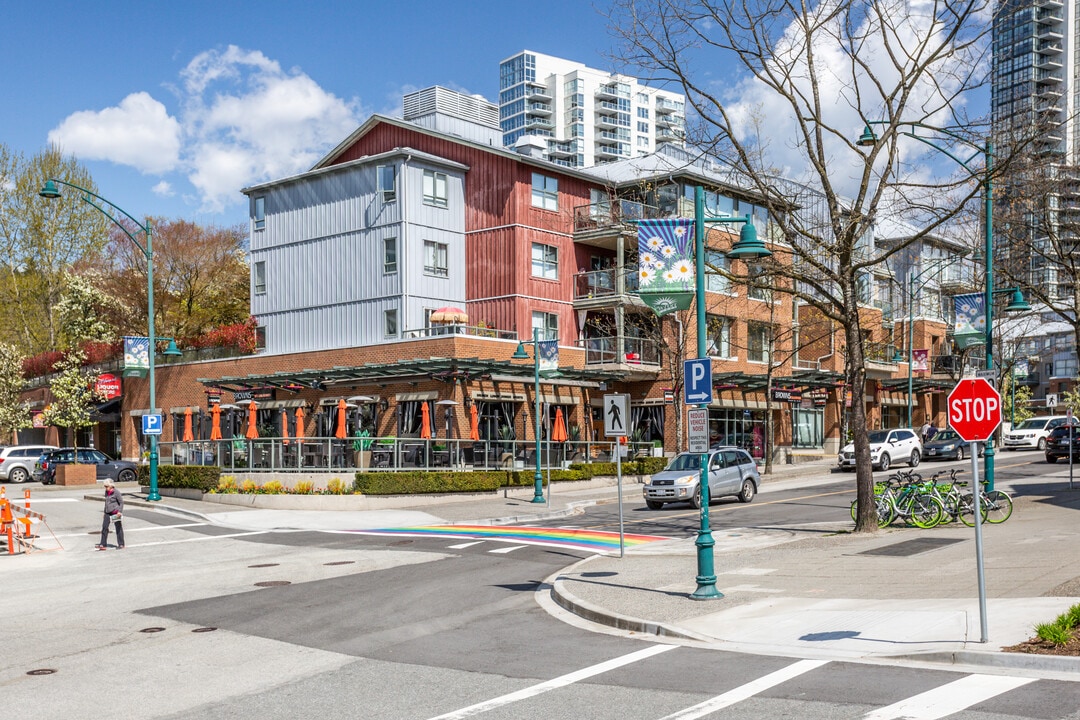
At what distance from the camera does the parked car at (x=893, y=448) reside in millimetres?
43000

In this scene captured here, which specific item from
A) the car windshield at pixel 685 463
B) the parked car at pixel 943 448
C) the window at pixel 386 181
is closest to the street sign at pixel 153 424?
the car windshield at pixel 685 463

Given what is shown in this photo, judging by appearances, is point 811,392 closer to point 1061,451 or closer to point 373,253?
point 1061,451

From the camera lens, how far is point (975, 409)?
34.0 ft

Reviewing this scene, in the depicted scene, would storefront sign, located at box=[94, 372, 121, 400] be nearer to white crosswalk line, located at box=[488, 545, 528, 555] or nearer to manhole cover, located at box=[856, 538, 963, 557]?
white crosswalk line, located at box=[488, 545, 528, 555]

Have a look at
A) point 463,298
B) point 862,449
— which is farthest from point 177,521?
point 463,298

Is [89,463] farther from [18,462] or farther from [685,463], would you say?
[685,463]

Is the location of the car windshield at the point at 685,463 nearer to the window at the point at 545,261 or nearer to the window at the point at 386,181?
the window at the point at 545,261

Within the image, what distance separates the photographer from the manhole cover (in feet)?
58.3

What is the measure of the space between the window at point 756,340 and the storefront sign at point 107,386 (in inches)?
1326

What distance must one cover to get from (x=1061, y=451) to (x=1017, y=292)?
56.0 feet

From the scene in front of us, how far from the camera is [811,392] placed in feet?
188

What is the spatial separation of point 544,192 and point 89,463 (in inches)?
928

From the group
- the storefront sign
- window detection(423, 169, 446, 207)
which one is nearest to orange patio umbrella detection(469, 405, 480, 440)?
window detection(423, 169, 446, 207)

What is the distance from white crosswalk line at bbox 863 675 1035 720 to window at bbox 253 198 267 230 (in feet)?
159
